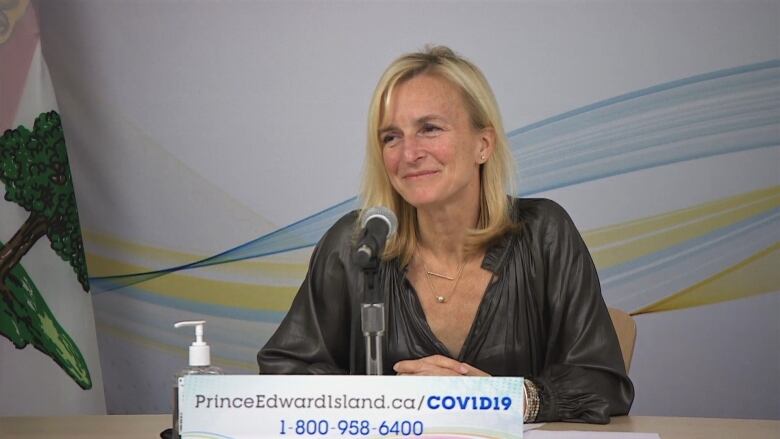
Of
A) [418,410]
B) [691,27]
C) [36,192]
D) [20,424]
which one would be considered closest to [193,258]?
[36,192]

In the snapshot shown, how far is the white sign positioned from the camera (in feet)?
5.23

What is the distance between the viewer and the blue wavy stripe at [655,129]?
389 centimetres

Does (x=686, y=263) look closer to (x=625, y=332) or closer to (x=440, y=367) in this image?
(x=625, y=332)

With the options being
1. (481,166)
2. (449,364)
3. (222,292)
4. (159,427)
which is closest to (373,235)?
(449,364)

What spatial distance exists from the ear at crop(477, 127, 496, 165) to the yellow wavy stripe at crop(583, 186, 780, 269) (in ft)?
4.26

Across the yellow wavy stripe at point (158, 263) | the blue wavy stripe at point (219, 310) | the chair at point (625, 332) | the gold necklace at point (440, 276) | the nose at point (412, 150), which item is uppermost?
the yellow wavy stripe at point (158, 263)

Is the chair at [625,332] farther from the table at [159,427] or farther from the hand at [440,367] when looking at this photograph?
the hand at [440,367]

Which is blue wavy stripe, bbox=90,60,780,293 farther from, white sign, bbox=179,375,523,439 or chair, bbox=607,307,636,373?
white sign, bbox=179,375,523,439

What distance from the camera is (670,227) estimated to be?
3959mm

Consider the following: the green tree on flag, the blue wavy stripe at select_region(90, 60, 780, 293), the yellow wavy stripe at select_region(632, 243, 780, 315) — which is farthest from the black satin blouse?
the green tree on flag

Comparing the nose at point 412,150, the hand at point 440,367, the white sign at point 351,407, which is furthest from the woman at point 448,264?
the white sign at point 351,407

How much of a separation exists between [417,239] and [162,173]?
1.77 meters

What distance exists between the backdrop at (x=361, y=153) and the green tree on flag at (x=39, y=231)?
12.8 inches

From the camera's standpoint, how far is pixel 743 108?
12.8ft
